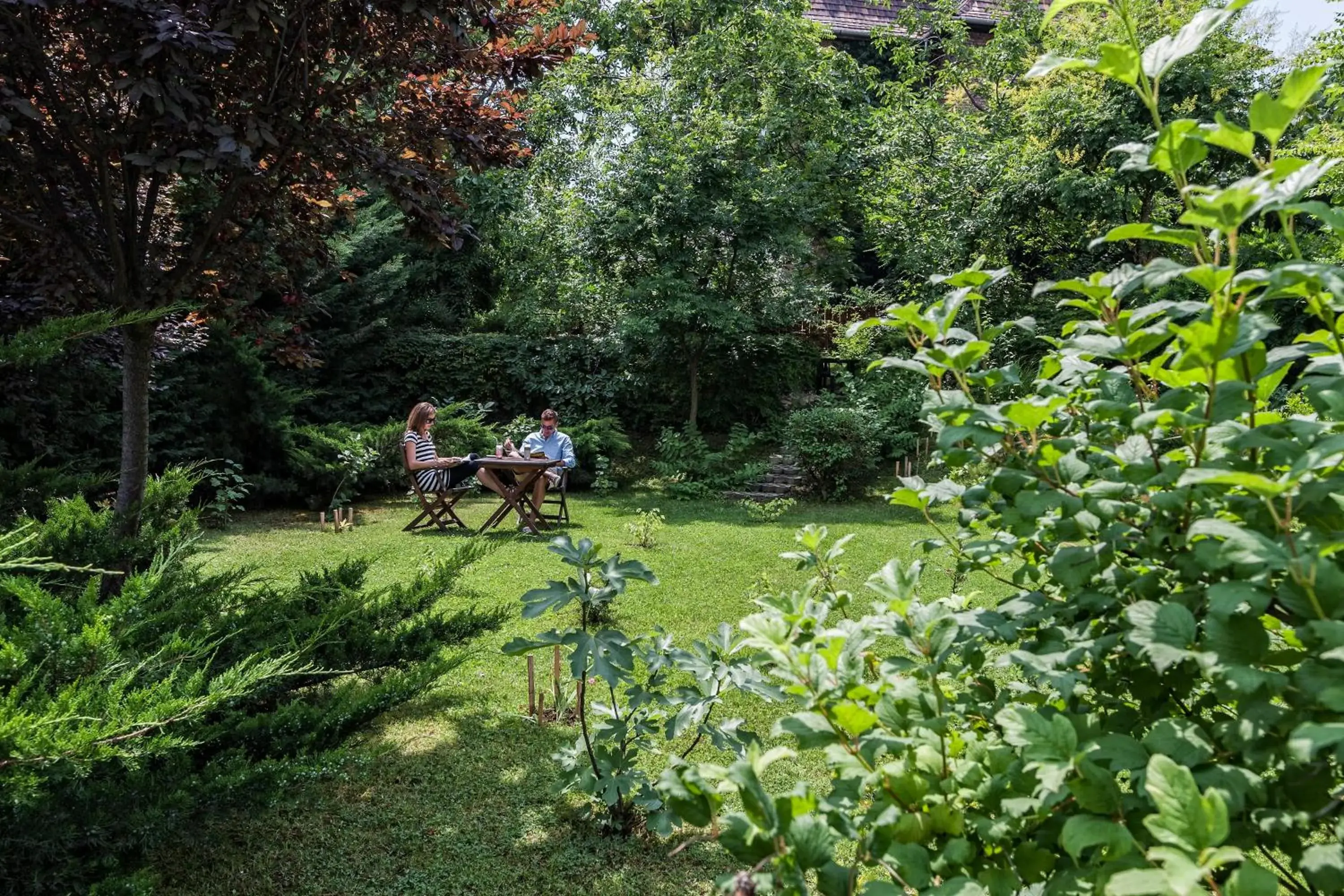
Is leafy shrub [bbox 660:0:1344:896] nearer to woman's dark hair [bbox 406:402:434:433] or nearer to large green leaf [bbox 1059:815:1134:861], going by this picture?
large green leaf [bbox 1059:815:1134:861]

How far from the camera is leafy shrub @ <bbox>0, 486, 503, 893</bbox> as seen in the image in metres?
1.62

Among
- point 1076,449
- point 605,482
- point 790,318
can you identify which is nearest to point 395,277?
point 605,482

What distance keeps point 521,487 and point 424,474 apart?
119cm

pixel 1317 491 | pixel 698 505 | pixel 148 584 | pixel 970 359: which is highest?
pixel 970 359

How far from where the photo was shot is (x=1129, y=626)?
1.12 m

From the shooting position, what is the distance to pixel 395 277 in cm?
1422

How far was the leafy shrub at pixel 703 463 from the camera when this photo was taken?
11.6 m

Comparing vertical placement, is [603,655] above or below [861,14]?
below

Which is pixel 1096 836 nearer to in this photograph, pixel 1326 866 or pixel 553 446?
pixel 1326 866

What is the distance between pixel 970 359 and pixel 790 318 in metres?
12.0

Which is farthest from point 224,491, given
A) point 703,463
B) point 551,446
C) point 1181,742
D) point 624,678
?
point 1181,742

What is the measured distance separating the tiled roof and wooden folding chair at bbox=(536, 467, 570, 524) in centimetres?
1629

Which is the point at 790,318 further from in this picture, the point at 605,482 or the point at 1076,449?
the point at 1076,449

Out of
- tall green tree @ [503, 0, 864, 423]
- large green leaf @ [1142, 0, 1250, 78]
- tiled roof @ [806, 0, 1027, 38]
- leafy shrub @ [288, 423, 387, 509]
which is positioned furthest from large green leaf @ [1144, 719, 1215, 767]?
tiled roof @ [806, 0, 1027, 38]
